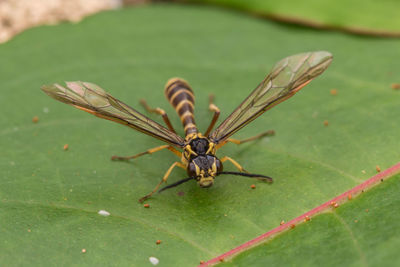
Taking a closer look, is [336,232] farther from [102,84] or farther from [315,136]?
→ [102,84]

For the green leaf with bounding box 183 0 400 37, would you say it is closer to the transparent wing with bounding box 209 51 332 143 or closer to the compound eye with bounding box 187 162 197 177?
the transparent wing with bounding box 209 51 332 143

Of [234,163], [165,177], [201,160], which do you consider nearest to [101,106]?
[165,177]

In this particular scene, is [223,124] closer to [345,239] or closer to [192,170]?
[192,170]

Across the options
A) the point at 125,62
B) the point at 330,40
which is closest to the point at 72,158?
the point at 125,62

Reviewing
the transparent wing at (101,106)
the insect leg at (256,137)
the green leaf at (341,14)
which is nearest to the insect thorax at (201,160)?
the transparent wing at (101,106)

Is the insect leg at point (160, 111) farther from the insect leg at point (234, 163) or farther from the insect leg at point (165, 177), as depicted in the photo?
the insect leg at point (234, 163)

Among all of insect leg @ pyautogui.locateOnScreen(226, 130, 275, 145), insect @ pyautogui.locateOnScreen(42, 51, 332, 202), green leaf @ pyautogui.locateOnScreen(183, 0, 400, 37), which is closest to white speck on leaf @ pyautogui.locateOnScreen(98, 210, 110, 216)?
insect @ pyautogui.locateOnScreen(42, 51, 332, 202)

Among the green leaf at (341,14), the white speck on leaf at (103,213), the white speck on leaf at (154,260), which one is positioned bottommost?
the white speck on leaf at (154,260)
